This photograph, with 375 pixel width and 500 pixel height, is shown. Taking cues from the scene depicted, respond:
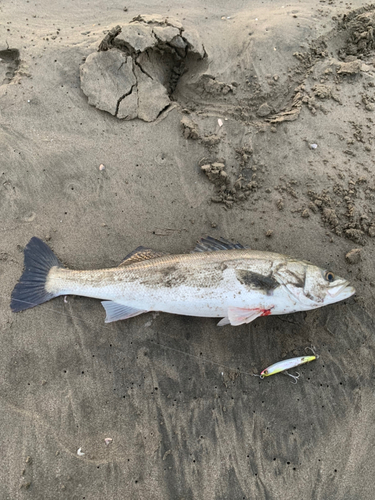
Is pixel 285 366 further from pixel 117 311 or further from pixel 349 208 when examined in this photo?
pixel 349 208

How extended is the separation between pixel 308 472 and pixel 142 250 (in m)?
3.54

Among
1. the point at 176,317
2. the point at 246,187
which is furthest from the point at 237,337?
the point at 246,187

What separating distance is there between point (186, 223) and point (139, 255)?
90 cm

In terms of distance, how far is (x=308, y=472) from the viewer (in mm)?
3432

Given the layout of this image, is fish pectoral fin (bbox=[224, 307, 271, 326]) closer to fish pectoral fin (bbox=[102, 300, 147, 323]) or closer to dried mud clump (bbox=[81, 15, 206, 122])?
fish pectoral fin (bbox=[102, 300, 147, 323])

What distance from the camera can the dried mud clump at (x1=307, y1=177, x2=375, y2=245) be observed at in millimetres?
4137

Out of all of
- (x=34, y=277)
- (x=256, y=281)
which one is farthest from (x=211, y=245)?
(x=34, y=277)

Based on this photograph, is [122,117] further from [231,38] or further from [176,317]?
[176,317]

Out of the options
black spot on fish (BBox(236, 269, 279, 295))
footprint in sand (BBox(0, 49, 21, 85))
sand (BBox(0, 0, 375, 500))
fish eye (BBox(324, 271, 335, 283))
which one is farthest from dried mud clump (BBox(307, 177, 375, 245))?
footprint in sand (BBox(0, 49, 21, 85))

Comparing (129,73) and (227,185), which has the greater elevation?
(129,73)

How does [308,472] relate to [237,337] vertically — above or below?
below

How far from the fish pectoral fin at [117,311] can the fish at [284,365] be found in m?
1.83

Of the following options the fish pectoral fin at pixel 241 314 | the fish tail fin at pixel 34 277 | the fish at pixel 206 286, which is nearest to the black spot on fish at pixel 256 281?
the fish at pixel 206 286

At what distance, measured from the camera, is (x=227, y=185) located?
14.1ft
